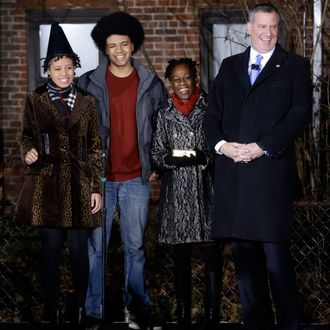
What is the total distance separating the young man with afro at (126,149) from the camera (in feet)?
22.0

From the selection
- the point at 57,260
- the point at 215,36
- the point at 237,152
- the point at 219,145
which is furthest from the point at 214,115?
the point at 215,36

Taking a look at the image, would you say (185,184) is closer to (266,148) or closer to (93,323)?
(266,148)

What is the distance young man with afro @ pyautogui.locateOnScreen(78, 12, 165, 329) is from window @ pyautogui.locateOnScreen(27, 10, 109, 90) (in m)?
3.98

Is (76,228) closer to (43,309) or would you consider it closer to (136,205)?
(136,205)

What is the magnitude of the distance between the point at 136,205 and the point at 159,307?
4.10 ft

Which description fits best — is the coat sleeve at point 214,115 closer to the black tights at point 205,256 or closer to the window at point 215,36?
the black tights at point 205,256

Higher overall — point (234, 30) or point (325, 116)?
point (234, 30)

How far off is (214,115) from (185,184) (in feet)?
1.79

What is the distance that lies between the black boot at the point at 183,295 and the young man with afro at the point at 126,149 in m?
0.25

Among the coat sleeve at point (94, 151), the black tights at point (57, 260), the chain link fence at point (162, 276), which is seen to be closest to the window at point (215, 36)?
the chain link fence at point (162, 276)

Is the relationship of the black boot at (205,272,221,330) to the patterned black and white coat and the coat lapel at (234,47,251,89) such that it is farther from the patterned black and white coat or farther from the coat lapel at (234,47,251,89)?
the coat lapel at (234,47,251,89)

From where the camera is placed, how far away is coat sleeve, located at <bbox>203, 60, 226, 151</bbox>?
6125mm

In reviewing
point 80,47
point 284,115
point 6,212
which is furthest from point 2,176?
point 284,115

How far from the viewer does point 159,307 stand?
7.65 meters
